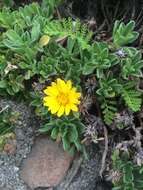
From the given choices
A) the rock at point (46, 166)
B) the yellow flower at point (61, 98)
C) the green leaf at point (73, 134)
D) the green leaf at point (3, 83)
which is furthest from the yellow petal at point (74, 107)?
the green leaf at point (3, 83)

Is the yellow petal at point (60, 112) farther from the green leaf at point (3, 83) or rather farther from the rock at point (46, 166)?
the green leaf at point (3, 83)

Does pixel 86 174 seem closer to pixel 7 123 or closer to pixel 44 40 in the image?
pixel 7 123

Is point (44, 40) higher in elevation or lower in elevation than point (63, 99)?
higher

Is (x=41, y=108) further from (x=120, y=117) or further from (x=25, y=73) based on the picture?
(x=120, y=117)

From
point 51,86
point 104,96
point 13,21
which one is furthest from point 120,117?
point 13,21

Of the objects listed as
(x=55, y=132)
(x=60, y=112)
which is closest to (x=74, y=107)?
(x=60, y=112)

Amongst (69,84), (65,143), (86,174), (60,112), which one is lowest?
(86,174)

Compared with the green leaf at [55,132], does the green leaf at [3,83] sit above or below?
above
